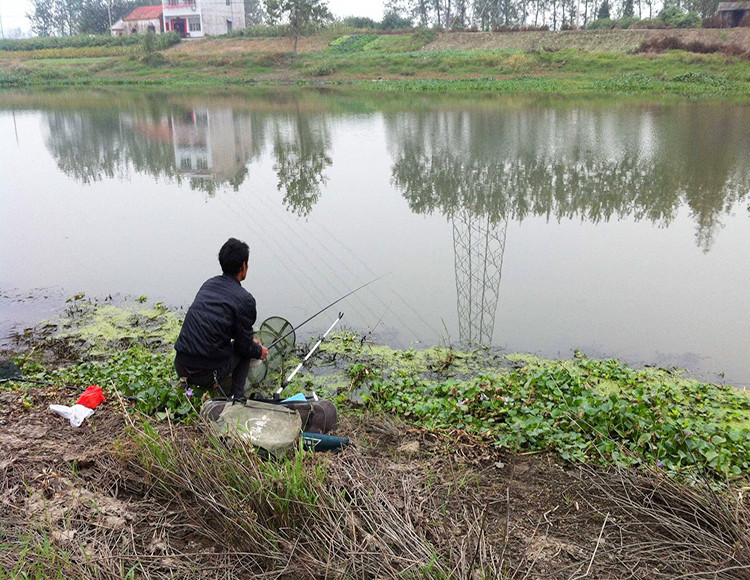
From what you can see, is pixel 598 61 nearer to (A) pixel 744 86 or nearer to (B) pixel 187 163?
(A) pixel 744 86

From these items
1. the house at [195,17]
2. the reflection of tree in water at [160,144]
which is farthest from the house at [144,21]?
the reflection of tree in water at [160,144]

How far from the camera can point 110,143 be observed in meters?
14.6

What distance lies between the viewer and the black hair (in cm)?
356

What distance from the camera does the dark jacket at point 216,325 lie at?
136 inches

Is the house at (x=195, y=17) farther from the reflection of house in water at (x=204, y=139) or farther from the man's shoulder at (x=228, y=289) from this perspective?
the man's shoulder at (x=228, y=289)

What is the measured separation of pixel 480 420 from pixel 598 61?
29.4 m

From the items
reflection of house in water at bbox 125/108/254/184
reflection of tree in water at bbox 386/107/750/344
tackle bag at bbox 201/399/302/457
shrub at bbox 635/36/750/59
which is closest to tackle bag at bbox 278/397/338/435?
tackle bag at bbox 201/399/302/457

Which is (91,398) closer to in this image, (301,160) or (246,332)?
(246,332)

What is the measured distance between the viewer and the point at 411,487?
2.61 meters

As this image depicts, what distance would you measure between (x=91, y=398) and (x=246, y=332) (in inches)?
36.7

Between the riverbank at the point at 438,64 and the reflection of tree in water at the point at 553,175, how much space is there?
10.2 m

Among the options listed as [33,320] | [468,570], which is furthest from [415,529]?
[33,320]

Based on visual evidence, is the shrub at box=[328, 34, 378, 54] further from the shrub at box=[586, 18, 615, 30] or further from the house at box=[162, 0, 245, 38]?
the shrub at box=[586, 18, 615, 30]

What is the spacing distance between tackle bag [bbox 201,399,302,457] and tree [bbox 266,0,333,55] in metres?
38.3
